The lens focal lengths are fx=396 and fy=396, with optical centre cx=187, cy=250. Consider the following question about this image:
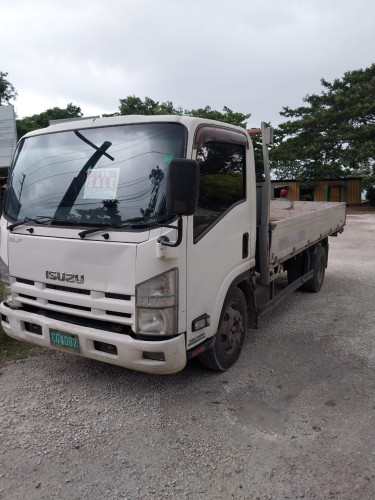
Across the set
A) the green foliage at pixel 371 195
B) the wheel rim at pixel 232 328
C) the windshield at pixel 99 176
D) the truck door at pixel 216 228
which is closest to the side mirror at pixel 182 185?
the windshield at pixel 99 176

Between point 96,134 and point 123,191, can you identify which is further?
point 96,134

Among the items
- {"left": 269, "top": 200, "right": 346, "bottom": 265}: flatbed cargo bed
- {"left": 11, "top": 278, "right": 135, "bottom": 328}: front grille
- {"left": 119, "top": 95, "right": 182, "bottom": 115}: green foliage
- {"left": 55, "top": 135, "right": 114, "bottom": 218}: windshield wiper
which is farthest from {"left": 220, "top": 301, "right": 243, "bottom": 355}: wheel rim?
{"left": 119, "top": 95, "right": 182, "bottom": 115}: green foliage

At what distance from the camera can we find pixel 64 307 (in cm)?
310

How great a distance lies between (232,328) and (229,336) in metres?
0.08

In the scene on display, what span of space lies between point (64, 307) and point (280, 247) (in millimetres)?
2449

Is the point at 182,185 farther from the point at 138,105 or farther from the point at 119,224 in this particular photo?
the point at 138,105

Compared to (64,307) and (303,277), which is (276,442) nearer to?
(64,307)

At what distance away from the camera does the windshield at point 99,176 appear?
2.86 meters

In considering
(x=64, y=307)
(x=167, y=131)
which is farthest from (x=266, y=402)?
(x=167, y=131)

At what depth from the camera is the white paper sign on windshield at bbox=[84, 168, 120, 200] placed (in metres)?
2.95

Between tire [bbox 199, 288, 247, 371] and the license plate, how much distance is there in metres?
1.08

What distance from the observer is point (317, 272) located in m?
6.43

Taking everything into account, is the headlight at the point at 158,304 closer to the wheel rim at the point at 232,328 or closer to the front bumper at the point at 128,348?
the front bumper at the point at 128,348

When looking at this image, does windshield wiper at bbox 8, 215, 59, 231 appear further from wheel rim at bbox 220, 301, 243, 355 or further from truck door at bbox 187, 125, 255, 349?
wheel rim at bbox 220, 301, 243, 355
